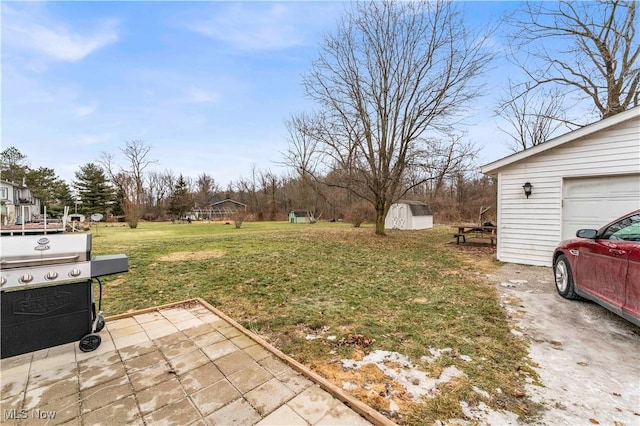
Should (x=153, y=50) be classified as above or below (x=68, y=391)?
above

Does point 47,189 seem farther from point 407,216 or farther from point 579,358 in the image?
point 579,358

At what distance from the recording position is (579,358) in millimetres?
2473

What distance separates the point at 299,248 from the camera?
9078 mm

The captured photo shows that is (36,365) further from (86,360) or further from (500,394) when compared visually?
(500,394)

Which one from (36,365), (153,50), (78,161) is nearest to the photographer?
(36,365)

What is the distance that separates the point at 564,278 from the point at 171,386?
535 centimetres

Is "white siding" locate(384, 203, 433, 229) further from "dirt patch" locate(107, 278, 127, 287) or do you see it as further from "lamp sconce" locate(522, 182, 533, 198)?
"dirt patch" locate(107, 278, 127, 287)

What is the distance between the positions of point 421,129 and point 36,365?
39.8ft

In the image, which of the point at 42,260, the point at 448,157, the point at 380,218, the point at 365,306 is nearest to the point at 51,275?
the point at 42,260

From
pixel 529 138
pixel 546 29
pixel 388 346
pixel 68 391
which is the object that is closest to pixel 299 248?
pixel 388 346

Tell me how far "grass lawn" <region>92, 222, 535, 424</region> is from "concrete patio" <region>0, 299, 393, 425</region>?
0.27 m

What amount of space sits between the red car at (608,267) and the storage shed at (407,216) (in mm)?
13671

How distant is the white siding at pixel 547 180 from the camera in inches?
213

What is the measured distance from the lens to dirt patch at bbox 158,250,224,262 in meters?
7.09
